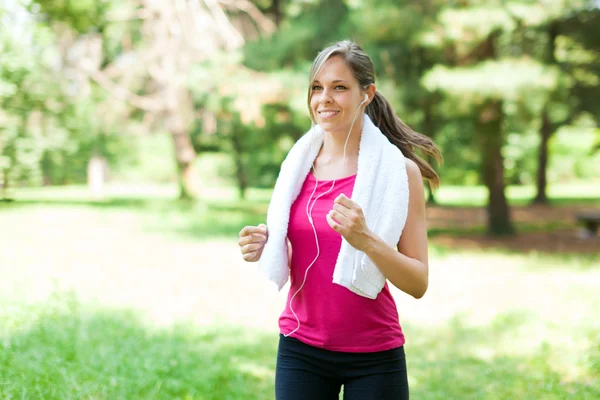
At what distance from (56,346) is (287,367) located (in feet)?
10.3

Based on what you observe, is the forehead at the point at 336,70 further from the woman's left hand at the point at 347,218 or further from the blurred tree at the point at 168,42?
the blurred tree at the point at 168,42

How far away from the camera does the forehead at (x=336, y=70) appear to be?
2492 mm

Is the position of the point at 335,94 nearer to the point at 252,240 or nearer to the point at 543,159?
the point at 252,240

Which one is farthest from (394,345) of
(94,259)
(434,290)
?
(94,259)

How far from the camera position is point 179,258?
10844 mm

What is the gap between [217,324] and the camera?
675cm

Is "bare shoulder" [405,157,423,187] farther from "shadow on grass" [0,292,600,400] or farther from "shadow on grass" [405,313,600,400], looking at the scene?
"shadow on grass" [405,313,600,400]

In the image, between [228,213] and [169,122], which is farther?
[169,122]

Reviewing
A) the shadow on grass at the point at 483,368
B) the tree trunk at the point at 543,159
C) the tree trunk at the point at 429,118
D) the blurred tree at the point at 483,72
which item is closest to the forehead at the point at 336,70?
the shadow on grass at the point at 483,368

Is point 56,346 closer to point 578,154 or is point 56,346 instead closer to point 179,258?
point 179,258

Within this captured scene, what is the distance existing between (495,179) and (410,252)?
534 inches

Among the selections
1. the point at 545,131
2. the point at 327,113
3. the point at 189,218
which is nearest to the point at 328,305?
the point at 327,113

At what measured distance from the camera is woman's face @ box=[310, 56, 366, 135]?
2.49m

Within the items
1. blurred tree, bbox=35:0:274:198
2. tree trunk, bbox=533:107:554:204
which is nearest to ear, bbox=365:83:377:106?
blurred tree, bbox=35:0:274:198
